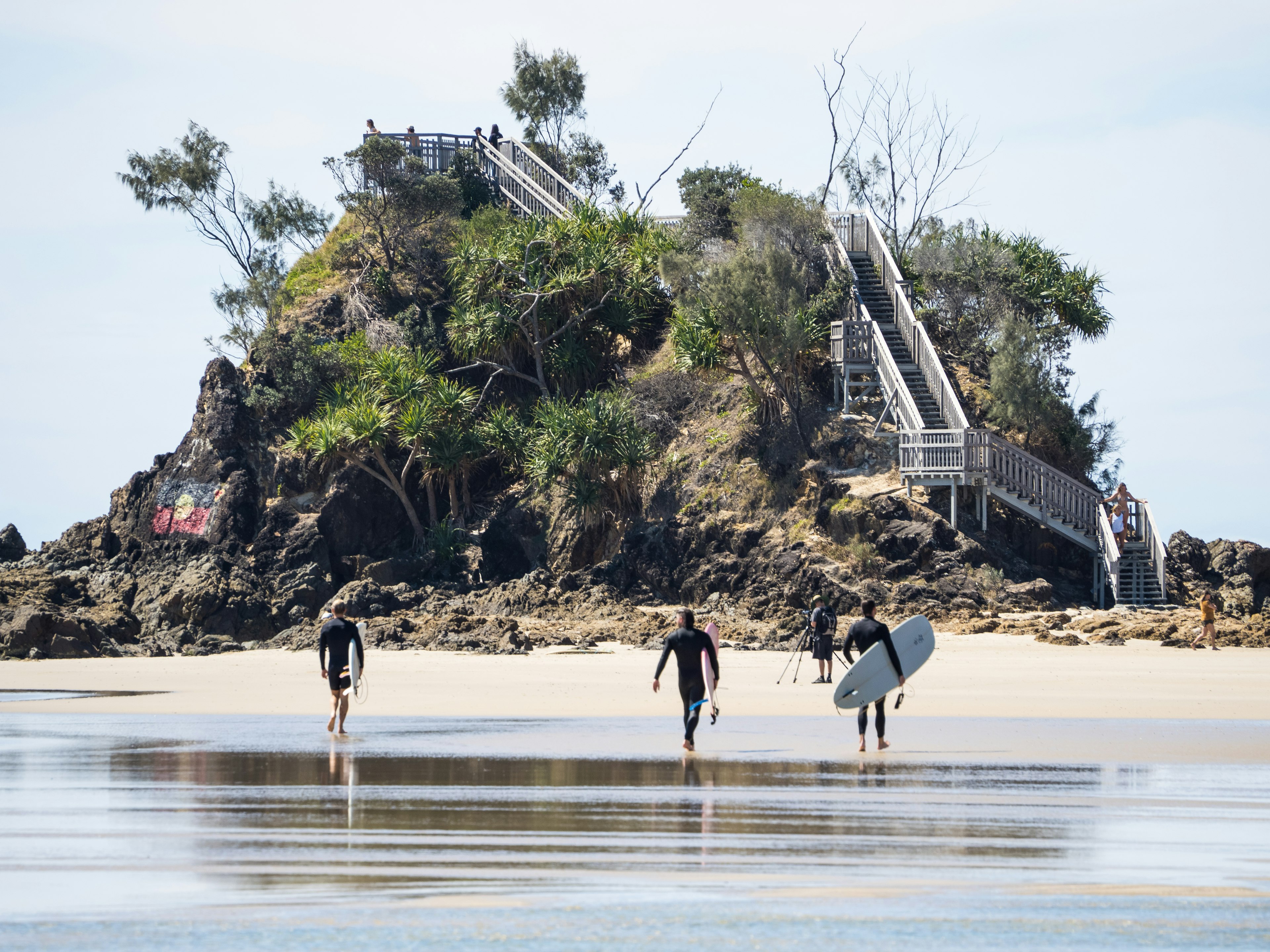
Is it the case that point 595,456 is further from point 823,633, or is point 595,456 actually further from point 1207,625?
point 1207,625

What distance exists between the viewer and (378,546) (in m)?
33.2

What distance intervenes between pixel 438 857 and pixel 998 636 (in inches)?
679

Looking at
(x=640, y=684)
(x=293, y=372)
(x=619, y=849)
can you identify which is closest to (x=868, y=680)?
(x=619, y=849)

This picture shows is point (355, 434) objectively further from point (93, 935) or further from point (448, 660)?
point (93, 935)

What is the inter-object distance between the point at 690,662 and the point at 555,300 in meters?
23.0

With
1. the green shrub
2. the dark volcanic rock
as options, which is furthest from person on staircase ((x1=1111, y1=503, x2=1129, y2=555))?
the dark volcanic rock

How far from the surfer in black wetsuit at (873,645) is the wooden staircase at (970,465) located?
15051 millimetres

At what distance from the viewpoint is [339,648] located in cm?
1386

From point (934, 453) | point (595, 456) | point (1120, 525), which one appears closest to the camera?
point (1120, 525)

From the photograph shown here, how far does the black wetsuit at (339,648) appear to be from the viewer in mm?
13805

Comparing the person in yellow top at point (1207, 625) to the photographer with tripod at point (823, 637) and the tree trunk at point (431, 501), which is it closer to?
the photographer with tripod at point (823, 637)

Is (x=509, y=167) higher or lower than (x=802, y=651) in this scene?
higher

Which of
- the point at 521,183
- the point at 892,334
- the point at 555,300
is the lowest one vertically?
the point at 892,334

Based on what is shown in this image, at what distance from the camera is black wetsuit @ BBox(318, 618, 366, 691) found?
45.3ft
